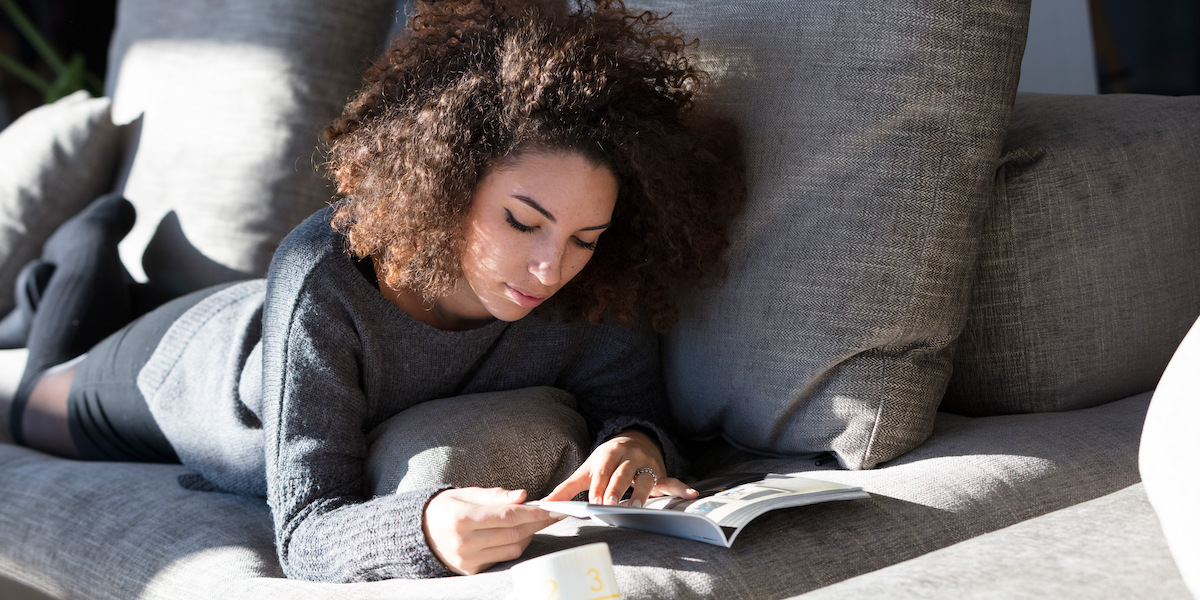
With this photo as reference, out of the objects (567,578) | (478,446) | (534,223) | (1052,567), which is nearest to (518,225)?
(534,223)

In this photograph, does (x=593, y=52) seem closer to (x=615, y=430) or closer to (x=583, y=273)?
(x=583, y=273)

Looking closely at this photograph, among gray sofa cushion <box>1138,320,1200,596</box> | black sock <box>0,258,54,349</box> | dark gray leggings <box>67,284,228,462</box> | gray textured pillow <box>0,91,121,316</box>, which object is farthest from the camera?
gray textured pillow <box>0,91,121,316</box>

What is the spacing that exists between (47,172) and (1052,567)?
83.8 inches

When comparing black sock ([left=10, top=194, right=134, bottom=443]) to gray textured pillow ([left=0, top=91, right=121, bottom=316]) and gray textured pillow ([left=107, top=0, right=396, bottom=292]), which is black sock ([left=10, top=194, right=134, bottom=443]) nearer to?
gray textured pillow ([left=107, top=0, right=396, bottom=292])

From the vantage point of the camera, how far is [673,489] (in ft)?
3.44

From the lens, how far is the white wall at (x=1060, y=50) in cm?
168

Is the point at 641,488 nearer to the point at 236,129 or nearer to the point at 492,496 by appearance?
the point at 492,496

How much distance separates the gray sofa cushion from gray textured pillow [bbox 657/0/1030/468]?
43cm

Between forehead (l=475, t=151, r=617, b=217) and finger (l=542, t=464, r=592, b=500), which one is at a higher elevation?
forehead (l=475, t=151, r=617, b=217)

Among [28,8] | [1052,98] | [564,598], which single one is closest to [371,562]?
[564,598]

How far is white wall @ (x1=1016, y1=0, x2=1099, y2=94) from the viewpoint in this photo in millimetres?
1678

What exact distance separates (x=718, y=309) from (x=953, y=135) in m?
0.35

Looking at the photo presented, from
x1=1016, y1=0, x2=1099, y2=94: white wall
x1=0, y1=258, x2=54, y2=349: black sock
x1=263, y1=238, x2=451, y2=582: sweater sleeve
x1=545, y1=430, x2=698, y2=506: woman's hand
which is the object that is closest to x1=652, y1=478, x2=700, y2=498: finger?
x1=545, y1=430, x2=698, y2=506: woman's hand

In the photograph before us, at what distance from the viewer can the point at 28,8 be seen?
3564 millimetres
